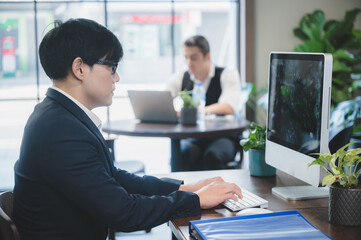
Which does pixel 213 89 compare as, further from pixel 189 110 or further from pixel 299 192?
pixel 299 192

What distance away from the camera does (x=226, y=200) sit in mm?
1608

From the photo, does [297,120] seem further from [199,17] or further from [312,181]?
[199,17]

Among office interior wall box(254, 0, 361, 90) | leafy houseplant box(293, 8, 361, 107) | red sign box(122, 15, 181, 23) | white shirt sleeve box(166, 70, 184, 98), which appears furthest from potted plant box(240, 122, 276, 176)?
red sign box(122, 15, 181, 23)

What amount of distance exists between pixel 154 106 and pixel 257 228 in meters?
2.28

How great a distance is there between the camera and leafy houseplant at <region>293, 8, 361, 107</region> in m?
5.01

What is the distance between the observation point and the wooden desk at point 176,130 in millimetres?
3193

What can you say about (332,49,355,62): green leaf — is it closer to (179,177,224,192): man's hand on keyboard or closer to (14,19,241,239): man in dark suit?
(179,177,224,192): man's hand on keyboard

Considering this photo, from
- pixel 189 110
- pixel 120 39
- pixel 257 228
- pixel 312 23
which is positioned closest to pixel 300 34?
pixel 312 23

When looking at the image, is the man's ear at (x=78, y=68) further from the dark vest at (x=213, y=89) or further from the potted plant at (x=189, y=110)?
the dark vest at (x=213, y=89)

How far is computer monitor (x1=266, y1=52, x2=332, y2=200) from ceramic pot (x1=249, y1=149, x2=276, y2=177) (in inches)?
3.1

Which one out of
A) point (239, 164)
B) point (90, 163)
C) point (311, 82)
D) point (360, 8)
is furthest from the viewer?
point (360, 8)

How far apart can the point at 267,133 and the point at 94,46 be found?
84 cm

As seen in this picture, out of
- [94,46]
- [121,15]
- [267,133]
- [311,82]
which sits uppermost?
[121,15]

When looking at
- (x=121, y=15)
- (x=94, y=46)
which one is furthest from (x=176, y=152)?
(x=121, y=15)
